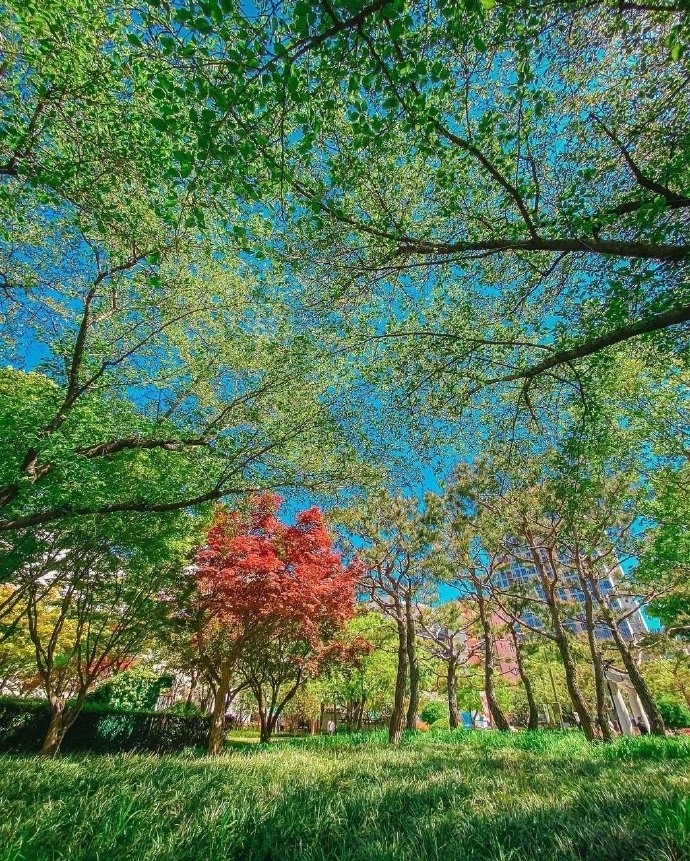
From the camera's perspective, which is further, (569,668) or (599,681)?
(569,668)

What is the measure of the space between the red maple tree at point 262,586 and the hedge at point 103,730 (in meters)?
4.77

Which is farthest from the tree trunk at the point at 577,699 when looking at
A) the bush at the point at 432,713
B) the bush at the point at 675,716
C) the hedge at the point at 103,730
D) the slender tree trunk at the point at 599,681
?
the bush at the point at 432,713

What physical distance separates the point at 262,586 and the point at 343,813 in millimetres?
7263

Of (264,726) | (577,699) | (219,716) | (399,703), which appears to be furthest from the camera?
(264,726)

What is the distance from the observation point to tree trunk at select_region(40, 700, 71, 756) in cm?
1091

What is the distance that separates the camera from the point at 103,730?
46.7 feet

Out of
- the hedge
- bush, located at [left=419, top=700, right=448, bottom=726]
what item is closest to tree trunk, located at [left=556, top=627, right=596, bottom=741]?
the hedge

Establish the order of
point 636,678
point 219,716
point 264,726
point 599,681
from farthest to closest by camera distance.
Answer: point 264,726 < point 636,678 < point 599,681 < point 219,716

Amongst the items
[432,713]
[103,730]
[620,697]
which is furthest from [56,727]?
[620,697]

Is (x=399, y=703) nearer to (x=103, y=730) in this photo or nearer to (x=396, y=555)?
(x=396, y=555)

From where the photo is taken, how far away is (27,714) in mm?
12969

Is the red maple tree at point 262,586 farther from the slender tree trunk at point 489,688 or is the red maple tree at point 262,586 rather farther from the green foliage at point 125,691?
the slender tree trunk at point 489,688

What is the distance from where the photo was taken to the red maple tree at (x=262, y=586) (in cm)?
1120

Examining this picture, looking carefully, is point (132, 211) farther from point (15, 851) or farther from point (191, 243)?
point (15, 851)
